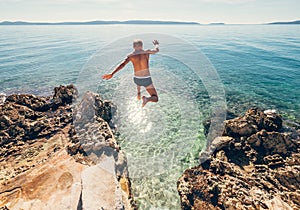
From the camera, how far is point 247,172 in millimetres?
6953

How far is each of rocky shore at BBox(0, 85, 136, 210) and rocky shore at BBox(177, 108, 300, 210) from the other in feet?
8.41

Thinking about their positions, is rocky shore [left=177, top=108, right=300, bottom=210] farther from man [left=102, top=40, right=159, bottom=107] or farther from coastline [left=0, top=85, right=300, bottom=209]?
man [left=102, top=40, right=159, bottom=107]

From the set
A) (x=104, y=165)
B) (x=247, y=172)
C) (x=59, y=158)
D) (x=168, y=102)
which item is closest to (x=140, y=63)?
(x=104, y=165)

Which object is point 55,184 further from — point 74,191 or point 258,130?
point 258,130

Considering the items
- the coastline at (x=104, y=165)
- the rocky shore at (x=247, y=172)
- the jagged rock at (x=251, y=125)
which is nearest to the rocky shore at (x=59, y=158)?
the coastline at (x=104, y=165)

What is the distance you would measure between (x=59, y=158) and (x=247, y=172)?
7330 millimetres

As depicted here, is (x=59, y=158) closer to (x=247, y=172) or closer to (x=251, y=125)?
(x=247, y=172)

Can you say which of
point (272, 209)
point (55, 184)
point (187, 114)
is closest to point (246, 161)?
point (272, 209)

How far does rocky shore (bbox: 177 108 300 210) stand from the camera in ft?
18.4

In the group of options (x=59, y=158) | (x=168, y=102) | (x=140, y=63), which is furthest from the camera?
(x=168, y=102)

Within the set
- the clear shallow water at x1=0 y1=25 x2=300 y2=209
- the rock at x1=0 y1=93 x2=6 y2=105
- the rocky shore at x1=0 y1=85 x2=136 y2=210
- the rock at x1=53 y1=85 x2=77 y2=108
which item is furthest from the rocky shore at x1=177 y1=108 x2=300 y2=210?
the rock at x1=0 y1=93 x2=6 y2=105

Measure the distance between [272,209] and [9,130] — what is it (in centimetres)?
1135

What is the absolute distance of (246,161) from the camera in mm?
7531

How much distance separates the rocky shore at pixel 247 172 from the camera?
221 inches
